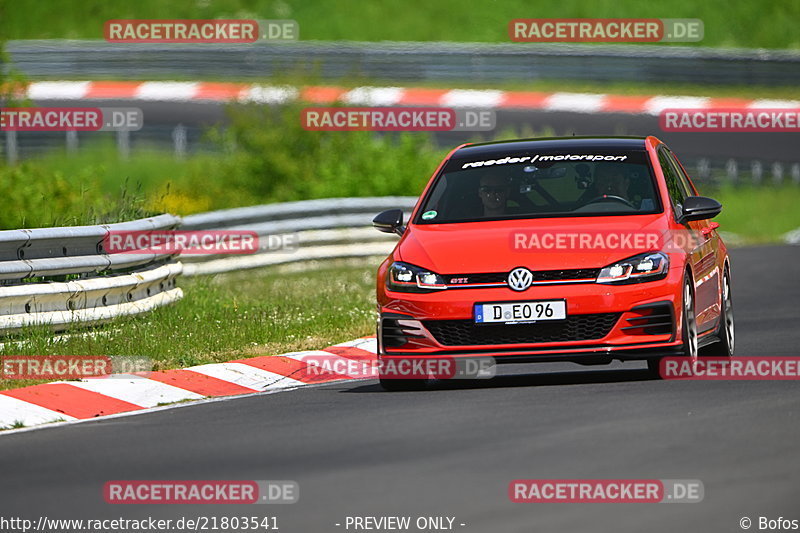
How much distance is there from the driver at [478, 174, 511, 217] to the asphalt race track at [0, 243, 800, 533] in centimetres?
117

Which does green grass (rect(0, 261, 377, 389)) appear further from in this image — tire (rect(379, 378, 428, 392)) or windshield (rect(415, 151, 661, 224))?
windshield (rect(415, 151, 661, 224))

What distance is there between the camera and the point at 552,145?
12.2m

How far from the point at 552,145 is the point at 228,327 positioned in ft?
11.1

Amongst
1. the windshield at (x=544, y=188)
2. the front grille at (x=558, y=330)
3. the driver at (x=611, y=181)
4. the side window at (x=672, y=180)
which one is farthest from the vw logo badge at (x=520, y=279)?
the side window at (x=672, y=180)

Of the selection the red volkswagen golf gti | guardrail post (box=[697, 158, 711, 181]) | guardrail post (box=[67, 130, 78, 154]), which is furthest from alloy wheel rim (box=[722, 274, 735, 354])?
guardrail post (box=[67, 130, 78, 154])

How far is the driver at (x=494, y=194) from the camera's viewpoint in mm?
11719

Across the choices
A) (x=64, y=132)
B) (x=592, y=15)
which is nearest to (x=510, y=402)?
(x=64, y=132)

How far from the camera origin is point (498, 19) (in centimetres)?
4378

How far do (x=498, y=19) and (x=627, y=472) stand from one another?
3699cm

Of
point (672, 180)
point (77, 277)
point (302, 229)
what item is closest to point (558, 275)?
point (672, 180)

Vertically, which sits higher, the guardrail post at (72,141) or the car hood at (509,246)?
the guardrail post at (72,141)

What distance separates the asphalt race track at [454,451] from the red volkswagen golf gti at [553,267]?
312 mm

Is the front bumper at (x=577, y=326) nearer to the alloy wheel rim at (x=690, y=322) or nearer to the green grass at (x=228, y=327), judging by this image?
the alloy wheel rim at (x=690, y=322)

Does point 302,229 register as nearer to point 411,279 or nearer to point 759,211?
point 759,211
